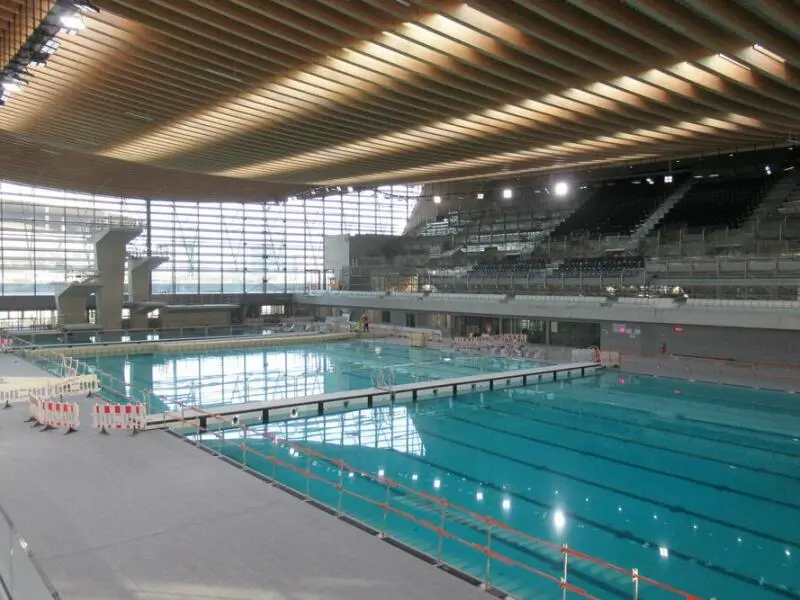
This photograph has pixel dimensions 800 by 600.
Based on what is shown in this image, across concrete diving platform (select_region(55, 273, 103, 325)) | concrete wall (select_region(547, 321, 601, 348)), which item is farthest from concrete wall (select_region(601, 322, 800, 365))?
concrete diving platform (select_region(55, 273, 103, 325))

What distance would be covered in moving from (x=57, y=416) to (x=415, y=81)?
9700 millimetres

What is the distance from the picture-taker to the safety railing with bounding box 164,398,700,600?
614 centimetres

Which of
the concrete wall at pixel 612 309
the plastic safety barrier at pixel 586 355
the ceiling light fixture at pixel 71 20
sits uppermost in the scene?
the ceiling light fixture at pixel 71 20

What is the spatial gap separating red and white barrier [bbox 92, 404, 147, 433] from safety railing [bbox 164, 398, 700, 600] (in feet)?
2.46

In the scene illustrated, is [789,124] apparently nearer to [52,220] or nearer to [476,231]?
[476,231]

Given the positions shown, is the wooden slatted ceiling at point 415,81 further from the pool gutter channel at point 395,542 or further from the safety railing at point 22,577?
the safety railing at point 22,577

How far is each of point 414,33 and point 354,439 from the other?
25.2 ft

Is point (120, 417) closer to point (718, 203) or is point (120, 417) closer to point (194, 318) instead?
point (194, 318)

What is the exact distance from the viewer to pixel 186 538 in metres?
6.41

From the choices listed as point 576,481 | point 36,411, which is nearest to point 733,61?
point 576,481

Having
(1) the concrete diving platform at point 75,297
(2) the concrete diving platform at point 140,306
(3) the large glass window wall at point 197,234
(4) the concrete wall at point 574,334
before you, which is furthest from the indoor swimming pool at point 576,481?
(3) the large glass window wall at point 197,234

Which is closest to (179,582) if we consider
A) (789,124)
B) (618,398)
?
(618,398)

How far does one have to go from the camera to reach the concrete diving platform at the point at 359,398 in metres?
12.7

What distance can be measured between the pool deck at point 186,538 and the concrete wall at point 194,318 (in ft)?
91.0
